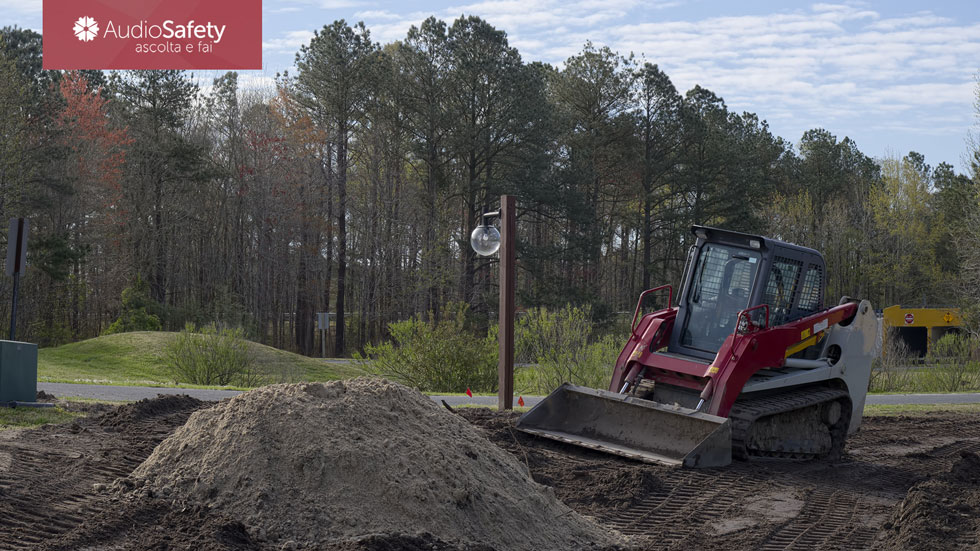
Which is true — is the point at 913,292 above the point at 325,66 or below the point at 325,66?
below

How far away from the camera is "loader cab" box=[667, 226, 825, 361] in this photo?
10.7m

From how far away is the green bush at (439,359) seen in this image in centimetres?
1916

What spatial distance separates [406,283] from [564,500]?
3436 centimetres

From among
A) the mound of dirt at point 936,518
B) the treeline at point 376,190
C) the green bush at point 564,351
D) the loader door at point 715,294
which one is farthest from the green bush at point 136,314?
the mound of dirt at point 936,518

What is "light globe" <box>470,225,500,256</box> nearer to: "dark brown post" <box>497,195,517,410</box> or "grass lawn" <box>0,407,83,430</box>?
"dark brown post" <box>497,195,517,410</box>

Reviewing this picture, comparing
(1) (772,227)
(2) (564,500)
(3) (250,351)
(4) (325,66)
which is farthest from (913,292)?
(2) (564,500)

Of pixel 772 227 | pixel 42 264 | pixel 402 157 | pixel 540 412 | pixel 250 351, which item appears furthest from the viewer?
pixel 772 227

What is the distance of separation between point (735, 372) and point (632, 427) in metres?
1.31

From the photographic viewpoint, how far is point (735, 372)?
9.87 meters

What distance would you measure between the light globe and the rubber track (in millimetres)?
3714

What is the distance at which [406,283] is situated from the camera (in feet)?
138

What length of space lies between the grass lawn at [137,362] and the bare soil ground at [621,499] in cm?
1244

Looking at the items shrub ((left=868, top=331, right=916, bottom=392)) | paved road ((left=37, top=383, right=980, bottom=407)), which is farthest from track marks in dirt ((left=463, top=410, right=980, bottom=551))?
shrub ((left=868, top=331, right=916, bottom=392))

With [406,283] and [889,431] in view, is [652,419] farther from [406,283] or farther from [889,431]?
[406,283]
